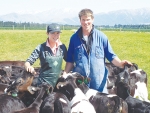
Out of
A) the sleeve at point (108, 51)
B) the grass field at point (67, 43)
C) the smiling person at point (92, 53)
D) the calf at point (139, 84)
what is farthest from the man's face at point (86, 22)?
the grass field at point (67, 43)

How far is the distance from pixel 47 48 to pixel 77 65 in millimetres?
805

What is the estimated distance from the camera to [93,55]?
23.4 ft

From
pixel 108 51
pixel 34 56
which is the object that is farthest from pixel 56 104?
pixel 108 51

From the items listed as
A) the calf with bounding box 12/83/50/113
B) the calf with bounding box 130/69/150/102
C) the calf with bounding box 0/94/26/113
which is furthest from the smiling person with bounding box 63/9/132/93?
the calf with bounding box 130/69/150/102

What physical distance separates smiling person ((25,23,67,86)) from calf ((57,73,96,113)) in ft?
0.95

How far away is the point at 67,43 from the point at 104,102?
20.9 meters

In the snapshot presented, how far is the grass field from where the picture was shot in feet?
76.9

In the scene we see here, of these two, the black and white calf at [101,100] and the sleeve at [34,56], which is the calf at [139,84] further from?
the sleeve at [34,56]

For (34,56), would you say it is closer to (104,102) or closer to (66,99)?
(66,99)

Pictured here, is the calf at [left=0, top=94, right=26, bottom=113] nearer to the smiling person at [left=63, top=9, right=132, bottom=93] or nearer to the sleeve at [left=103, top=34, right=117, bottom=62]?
the smiling person at [left=63, top=9, right=132, bottom=93]

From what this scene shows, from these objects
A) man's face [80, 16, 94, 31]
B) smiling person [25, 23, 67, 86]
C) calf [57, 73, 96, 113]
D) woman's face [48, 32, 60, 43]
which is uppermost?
man's face [80, 16, 94, 31]

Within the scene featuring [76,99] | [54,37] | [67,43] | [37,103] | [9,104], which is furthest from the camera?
[67,43]

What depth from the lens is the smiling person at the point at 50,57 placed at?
7.07 meters

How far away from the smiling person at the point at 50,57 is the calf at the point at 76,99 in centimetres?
29
